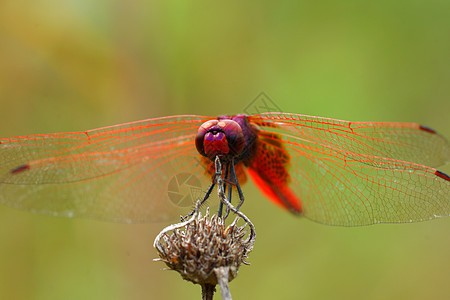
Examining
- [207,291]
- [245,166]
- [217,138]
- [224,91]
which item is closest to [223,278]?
[207,291]

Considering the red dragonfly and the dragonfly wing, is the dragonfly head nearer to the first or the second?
the red dragonfly

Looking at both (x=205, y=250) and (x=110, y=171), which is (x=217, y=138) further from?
(x=110, y=171)

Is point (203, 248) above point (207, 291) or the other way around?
above

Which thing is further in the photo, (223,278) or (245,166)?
(245,166)

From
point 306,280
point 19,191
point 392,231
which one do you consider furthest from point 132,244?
point 392,231

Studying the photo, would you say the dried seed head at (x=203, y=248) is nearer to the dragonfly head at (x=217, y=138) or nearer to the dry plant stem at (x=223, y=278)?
the dry plant stem at (x=223, y=278)
